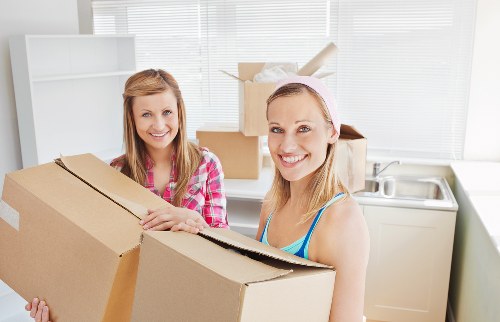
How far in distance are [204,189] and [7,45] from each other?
1.69 meters

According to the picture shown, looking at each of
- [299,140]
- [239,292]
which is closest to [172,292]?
[239,292]

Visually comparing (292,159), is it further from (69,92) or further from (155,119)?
(69,92)

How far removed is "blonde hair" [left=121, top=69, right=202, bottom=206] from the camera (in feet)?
5.36

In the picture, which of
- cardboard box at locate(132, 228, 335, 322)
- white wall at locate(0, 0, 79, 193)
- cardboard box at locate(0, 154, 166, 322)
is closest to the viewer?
cardboard box at locate(132, 228, 335, 322)

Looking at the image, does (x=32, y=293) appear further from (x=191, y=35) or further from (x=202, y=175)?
(x=191, y=35)

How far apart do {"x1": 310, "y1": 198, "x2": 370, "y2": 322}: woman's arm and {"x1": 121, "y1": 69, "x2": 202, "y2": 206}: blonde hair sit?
0.70m

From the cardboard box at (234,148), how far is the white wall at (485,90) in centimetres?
131

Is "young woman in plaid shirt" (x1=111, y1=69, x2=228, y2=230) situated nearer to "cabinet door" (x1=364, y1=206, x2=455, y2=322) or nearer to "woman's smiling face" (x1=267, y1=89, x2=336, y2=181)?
"woman's smiling face" (x1=267, y1=89, x2=336, y2=181)

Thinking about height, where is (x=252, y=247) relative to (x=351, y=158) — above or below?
above

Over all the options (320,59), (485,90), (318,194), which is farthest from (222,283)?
(485,90)

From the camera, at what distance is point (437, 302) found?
2662mm

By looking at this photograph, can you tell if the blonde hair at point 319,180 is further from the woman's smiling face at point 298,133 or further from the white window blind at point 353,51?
the white window blind at point 353,51

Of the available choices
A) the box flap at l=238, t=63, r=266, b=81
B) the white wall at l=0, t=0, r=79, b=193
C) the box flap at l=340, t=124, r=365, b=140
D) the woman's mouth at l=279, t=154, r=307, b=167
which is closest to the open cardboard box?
the box flap at l=238, t=63, r=266, b=81

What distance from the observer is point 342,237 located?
1027mm
